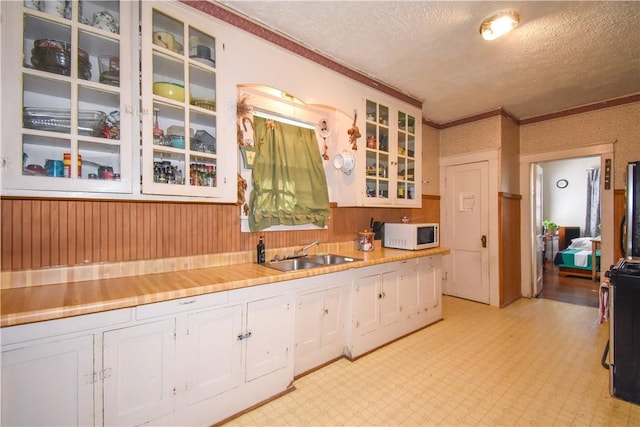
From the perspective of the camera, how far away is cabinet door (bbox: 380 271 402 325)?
107 inches

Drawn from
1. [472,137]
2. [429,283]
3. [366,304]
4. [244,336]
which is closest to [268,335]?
[244,336]

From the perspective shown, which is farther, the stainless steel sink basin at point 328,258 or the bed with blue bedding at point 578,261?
the bed with blue bedding at point 578,261

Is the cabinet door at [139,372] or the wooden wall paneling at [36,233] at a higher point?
the wooden wall paneling at [36,233]

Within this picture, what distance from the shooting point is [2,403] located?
3.80 ft

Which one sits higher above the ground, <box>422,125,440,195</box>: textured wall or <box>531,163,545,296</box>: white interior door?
<box>422,125,440,195</box>: textured wall

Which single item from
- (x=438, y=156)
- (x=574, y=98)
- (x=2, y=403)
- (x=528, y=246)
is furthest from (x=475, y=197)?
(x=2, y=403)

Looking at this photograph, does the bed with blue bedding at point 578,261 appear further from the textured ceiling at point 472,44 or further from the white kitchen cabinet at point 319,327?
the white kitchen cabinet at point 319,327

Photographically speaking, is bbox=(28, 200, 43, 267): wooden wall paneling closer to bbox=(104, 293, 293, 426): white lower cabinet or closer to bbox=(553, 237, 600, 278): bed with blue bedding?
bbox=(104, 293, 293, 426): white lower cabinet

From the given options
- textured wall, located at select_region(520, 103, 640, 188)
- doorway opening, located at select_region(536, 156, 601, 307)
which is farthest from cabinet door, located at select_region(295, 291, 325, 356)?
doorway opening, located at select_region(536, 156, 601, 307)

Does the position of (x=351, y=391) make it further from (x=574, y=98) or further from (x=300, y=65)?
(x=574, y=98)

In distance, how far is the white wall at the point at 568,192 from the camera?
6.93 m

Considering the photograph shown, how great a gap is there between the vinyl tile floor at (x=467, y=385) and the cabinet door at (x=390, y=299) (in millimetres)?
270

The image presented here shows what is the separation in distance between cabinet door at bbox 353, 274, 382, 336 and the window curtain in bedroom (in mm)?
6976

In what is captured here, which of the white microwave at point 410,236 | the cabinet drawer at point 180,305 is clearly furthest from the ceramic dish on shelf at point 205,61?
the white microwave at point 410,236
